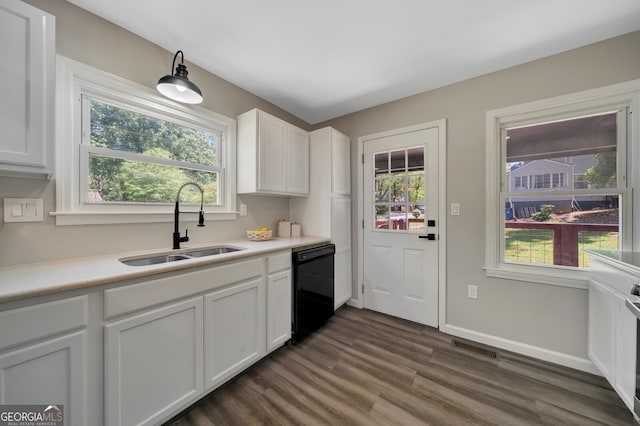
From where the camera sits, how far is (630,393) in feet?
3.97

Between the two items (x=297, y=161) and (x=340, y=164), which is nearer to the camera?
(x=297, y=161)

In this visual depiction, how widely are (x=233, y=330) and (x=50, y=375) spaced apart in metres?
0.83

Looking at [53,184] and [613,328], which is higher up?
[53,184]

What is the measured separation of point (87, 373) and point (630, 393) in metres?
2.73

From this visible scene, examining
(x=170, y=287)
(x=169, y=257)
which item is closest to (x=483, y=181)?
(x=170, y=287)

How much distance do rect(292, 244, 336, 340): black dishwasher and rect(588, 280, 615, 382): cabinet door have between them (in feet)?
6.53

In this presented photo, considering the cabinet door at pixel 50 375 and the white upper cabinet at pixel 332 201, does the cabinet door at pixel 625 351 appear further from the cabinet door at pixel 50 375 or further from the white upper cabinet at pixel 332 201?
the cabinet door at pixel 50 375

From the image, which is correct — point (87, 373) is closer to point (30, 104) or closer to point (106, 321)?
point (106, 321)

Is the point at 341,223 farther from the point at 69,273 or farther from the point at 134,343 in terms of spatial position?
the point at 69,273

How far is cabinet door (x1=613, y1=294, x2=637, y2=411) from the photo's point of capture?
1.19 metres

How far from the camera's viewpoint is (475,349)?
2.01 meters

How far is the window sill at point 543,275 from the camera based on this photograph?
1753 millimetres

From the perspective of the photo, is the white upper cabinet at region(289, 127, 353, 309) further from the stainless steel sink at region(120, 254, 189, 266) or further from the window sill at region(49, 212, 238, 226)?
the stainless steel sink at region(120, 254, 189, 266)

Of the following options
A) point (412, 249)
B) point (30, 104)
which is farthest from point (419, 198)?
point (30, 104)
